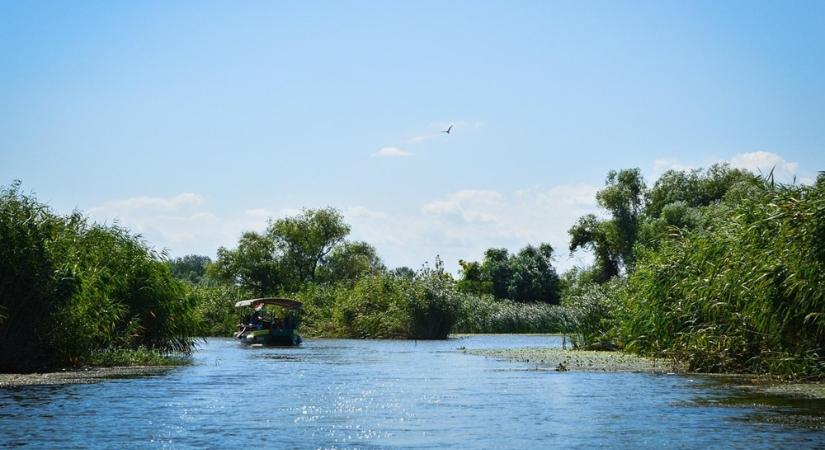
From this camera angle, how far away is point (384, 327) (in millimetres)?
71562

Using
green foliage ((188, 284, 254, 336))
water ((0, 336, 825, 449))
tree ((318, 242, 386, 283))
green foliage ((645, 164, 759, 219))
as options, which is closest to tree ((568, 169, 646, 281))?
green foliage ((645, 164, 759, 219))

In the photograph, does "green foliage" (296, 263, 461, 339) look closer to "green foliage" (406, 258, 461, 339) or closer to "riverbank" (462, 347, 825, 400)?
"green foliage" (406, 258, 461, 339)

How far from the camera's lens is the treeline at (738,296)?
73.5ft

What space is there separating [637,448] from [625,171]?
94.4 m

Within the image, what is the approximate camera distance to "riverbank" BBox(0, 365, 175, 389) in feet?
86.4

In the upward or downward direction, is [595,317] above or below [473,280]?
below

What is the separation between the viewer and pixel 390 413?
20.9 meters

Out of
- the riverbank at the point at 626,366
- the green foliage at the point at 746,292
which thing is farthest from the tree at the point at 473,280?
the green foliage at the point at 746,292

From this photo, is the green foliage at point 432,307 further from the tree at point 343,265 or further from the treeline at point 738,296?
the tree at point 343,265

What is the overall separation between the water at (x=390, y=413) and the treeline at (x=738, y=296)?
83.1 inches

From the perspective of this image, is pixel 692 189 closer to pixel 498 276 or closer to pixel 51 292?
pixel 498 276

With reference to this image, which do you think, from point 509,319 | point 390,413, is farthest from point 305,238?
point 390,413

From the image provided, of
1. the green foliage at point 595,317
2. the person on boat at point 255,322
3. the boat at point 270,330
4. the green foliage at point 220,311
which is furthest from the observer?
the green foliage at point 220,311

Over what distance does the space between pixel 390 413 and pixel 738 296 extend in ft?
34.5
